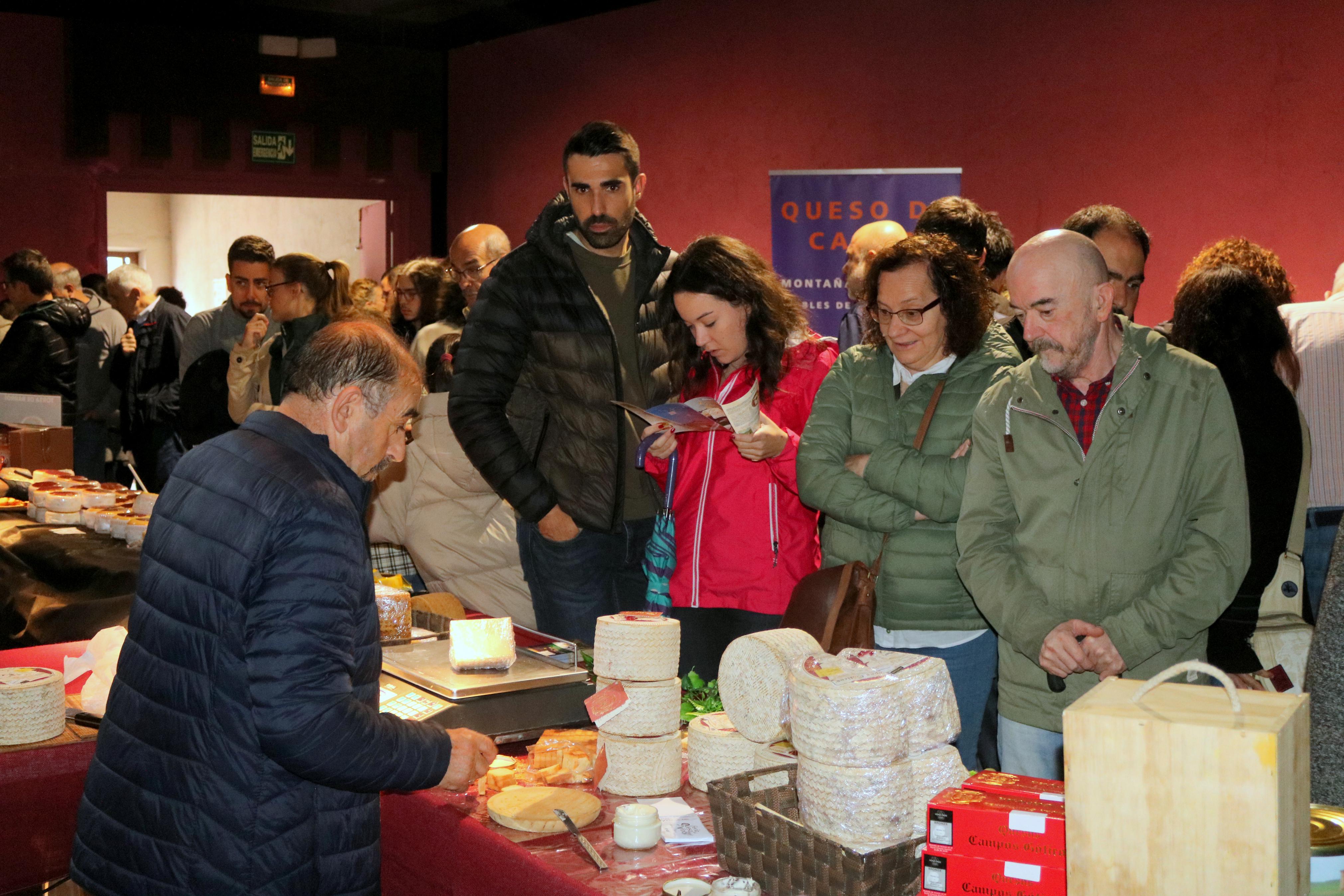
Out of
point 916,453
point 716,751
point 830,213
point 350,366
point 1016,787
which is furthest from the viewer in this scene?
point 830,213

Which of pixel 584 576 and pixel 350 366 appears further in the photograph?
pixel 584 576

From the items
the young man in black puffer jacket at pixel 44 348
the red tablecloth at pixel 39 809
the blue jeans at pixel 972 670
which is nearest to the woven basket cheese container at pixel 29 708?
the red tablecloth at pixel 39 809

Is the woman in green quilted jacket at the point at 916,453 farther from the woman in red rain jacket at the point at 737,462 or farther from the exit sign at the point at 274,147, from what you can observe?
the exit sign at the point at 274,147

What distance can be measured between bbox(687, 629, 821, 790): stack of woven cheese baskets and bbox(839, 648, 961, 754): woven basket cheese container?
15cm

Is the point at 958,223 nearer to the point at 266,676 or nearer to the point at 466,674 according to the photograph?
the point at 466,674

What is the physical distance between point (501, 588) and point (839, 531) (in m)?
1.18

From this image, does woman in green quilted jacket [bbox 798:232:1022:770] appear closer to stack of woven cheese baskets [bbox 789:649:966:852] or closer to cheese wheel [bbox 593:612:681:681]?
cheese wheel [bbox 593:612:681:681]

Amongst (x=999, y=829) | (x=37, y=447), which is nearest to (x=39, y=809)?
(x=999, y=829)

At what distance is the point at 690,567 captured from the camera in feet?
8.89

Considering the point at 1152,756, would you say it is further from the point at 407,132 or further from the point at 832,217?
the point at 407,132

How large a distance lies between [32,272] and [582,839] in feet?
20.7

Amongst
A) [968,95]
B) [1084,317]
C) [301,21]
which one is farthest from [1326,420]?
[301,21]

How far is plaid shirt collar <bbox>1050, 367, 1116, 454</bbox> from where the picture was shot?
2232 mm

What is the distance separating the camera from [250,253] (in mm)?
5285
